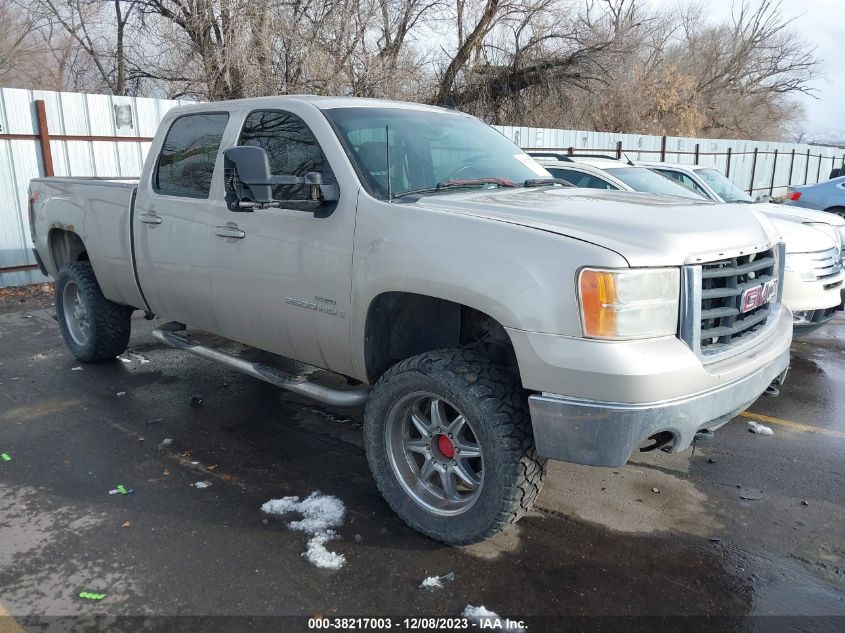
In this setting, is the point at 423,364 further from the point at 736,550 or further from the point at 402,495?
the point at 736,550

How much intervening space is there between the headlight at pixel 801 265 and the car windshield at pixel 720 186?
274 cm

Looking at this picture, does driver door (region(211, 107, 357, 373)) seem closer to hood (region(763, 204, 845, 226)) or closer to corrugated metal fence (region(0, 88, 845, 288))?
hood (region(763, 204, 845, 226))

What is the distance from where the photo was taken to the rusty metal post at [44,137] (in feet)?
30.0

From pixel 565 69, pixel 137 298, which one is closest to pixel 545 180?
pixel 137 298

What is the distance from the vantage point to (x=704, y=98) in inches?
1638

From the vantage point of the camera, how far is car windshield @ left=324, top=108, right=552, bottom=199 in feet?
12.0

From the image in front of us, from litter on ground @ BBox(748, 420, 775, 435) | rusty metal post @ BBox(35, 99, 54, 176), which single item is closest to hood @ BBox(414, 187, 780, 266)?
litter on ground @ BBox(748, 420, 775, 435)

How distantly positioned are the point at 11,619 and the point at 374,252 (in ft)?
7.04

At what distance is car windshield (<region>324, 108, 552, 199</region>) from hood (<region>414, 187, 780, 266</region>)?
29cm

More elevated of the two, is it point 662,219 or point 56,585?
point 662,219

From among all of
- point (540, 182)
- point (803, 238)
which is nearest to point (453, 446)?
point (540, 182)

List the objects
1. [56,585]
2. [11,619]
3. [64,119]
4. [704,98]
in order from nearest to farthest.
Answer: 1. [11,619]
2. [56,585]
3. [64,119]
4. [704,98]

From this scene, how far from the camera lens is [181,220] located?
4543 mm

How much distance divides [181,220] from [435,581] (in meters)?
2.89
